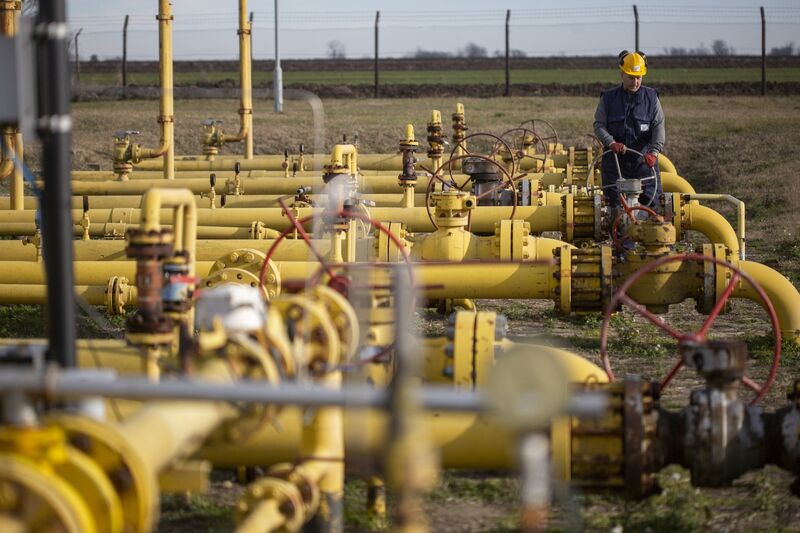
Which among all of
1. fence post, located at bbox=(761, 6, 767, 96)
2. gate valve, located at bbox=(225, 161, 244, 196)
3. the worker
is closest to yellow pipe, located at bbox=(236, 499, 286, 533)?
the worker

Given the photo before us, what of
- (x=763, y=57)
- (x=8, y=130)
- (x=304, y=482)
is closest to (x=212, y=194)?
(x=8, y=130)

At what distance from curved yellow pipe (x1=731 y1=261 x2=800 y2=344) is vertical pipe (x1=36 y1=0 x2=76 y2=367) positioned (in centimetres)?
432

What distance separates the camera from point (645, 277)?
628 centimetres

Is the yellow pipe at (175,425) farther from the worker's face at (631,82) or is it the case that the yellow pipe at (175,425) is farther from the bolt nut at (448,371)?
the worker's face at (631,82)

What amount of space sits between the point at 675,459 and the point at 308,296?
1.27 metres

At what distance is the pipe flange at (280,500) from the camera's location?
10.4 ft

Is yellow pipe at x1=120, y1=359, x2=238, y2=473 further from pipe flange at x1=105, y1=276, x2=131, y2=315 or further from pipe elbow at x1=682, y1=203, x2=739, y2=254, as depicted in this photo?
pipe elbow at x1=682, y1=203, x2=739, y2=254

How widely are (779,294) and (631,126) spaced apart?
266 cm

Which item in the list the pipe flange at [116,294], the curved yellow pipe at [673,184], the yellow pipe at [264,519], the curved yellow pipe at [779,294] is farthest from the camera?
the curved yellow pipe at [673,184]

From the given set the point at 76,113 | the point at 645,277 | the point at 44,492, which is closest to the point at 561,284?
the point at 645,277

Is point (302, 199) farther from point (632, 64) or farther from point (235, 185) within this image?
point (235, 185)

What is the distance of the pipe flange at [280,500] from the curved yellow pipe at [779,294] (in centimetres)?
375

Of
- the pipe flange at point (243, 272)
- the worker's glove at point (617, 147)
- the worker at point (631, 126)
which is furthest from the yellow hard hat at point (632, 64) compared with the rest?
the pipe flange at point (243, 272)

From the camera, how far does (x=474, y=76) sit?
35562mm
